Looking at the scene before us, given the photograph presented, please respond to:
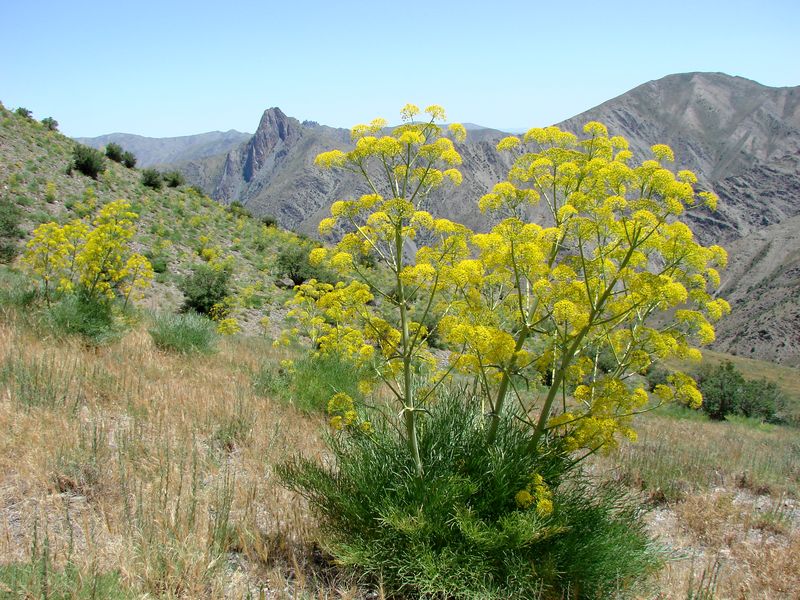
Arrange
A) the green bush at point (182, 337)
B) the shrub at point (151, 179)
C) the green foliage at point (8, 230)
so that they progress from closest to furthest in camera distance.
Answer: the green bush at point (182, 337)
the green foliage at point (8, 230)
the shrub at point (151, 179)

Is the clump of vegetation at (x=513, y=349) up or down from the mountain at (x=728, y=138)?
down

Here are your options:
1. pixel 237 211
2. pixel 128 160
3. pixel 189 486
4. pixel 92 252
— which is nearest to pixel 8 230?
pixel 92 252

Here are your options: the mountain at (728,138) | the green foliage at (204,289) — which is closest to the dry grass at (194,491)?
the green foliage at (204,289)

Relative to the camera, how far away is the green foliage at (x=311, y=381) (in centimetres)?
606

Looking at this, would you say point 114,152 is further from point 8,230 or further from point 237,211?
point 8,230

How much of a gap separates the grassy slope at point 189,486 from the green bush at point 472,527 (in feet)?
0.94

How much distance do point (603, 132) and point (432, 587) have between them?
2.85m

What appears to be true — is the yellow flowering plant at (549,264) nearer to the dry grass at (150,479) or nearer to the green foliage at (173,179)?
the dry grass at (150,479)

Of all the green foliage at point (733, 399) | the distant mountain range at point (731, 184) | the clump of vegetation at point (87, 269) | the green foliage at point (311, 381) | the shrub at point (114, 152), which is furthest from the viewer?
the distant mountain range at point (731, 184)

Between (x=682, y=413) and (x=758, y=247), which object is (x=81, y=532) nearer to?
(x=682, y=413)

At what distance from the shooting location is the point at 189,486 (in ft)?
11.5

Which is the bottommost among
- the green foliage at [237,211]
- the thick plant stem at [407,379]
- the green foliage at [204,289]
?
the green foliage at [204,289]

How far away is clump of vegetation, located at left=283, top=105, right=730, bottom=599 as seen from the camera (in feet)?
9.06

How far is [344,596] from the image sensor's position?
2666 mm
